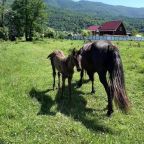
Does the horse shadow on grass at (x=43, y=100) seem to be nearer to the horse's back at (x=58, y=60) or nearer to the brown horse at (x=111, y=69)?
the horse's back at (x=58, y=60)

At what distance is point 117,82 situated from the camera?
10.1m

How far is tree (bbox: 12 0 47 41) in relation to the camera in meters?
71.4

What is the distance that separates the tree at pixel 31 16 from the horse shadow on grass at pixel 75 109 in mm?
59299

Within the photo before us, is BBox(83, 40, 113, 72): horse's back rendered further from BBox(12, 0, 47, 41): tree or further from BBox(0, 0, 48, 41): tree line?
BBox(12, 0, 47, 41): tree

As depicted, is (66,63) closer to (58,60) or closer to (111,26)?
(58,60)

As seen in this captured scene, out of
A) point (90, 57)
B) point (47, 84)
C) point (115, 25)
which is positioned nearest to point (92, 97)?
point (90, 57)

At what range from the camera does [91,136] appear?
8484 mm

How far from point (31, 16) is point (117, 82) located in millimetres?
62858

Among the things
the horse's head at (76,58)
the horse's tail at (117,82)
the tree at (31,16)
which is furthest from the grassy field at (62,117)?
the tree at (31,16)

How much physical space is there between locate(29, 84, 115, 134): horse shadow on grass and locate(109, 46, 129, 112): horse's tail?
738mm

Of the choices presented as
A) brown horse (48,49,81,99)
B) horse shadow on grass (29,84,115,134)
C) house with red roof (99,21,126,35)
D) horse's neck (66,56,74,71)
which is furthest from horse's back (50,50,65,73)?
house with red roof (99,21,126,35)

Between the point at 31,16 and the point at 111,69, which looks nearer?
the point at 111,69

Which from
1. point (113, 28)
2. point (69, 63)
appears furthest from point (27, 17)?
point (69, 63)

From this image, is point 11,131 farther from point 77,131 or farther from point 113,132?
point 113,132
